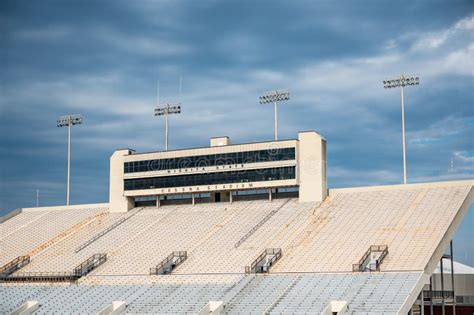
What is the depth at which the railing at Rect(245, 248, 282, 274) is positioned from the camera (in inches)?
1897

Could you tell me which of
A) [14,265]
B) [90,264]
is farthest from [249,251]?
[14,265]

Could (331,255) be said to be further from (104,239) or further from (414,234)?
(104,239)

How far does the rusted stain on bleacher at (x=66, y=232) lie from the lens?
62181 millimetres

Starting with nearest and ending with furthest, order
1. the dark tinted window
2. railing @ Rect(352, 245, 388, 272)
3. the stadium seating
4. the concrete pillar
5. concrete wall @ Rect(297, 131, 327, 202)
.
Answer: the stadium seating < railing @ Rect(352, 245, 388, 272) < concrete wall @ Rect(297, 131, 327, 202) < the dark tinted window < the concrete pillar

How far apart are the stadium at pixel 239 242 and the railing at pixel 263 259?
10cm

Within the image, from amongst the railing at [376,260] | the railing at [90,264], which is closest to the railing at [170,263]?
the railing at [90,264]

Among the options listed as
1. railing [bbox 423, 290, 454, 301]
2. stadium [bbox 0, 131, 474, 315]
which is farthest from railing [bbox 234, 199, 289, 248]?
railing [bbox 423, 290, 454, 301]

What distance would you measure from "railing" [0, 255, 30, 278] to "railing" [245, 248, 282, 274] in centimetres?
2136

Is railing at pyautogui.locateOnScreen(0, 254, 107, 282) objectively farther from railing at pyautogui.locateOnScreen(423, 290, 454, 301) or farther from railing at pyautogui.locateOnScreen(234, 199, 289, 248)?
railing at pyautogui.locateOnScreen(423, 290, 454, 301)

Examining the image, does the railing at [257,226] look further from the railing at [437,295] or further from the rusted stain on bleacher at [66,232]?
the rusted stain on bleacher at [66,232]

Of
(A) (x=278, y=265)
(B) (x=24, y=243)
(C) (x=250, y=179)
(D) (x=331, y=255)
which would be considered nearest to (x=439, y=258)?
(D) (x=331, y=255)

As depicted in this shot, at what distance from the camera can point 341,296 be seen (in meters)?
40.7

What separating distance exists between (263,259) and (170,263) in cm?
726

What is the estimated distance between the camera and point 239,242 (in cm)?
5356
